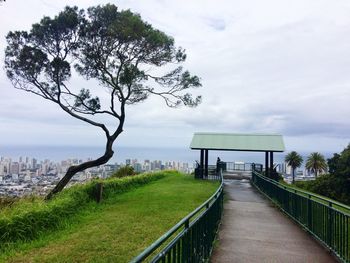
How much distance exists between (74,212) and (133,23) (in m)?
10.3

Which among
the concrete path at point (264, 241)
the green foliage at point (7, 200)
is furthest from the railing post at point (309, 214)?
the green foliage at point (7, 200)

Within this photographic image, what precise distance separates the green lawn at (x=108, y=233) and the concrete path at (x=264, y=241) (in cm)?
175

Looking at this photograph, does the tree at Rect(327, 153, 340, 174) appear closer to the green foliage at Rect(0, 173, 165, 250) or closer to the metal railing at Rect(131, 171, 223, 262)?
the green foliage at Rect(0, 173, 165, 250)

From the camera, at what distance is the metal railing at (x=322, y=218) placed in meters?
6.28

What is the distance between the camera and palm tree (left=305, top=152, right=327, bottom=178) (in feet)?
209

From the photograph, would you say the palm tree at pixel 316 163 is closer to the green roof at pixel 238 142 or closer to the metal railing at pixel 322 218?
the green roof at pixel 238 142

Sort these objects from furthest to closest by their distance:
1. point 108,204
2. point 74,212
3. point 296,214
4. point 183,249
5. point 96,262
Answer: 1. point 108,204
2. point 74,212
3. point 296,214
4. point 96,262
5. point 183,249

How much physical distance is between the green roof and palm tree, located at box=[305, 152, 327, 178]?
38842 millimetres

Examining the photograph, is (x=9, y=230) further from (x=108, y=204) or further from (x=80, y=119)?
(x=80, y=119)

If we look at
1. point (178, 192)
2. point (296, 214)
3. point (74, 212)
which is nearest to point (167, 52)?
point (178, 192)

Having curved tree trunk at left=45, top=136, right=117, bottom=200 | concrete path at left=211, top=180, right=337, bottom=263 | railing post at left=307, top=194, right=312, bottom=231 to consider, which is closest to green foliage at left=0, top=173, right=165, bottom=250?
curved tree trunk at left=45, top=136, right=117, bottom=200

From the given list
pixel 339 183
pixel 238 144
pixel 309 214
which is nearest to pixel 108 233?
pixel 309 214

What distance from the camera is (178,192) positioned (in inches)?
683

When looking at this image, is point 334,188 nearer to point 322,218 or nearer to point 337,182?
point 337,182
